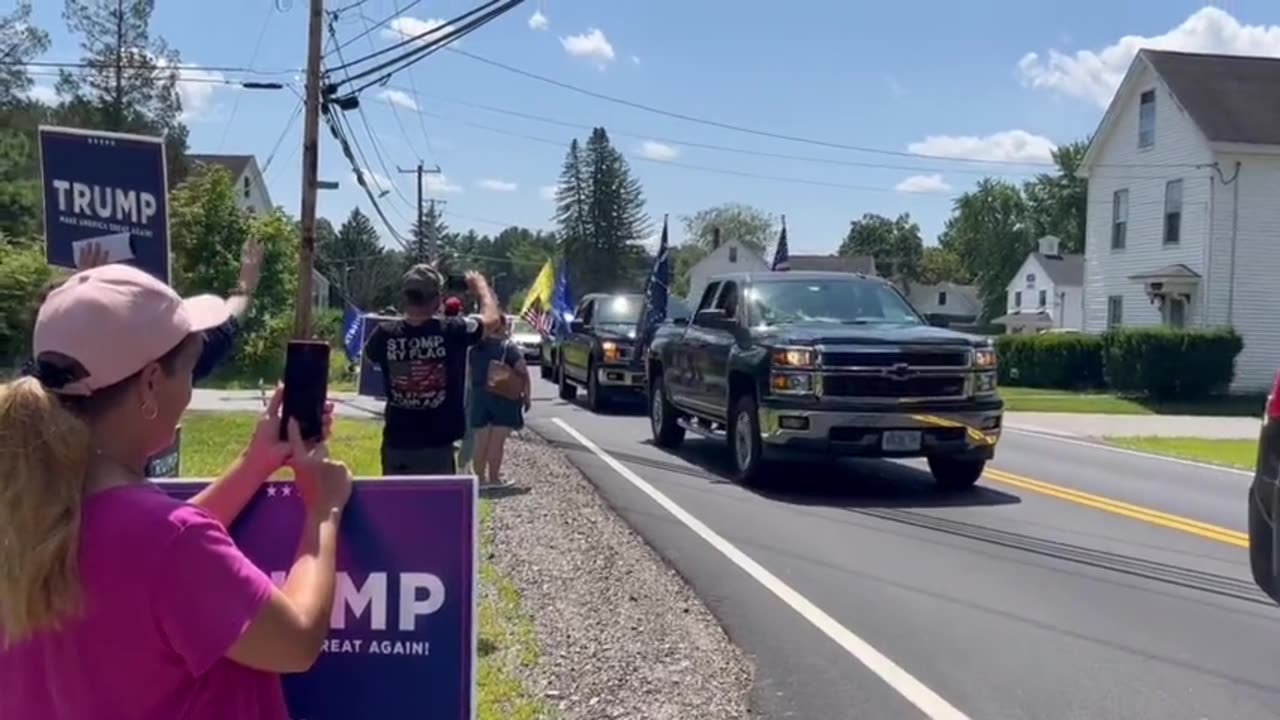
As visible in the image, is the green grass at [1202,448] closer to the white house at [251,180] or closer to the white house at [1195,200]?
the white house at [1195,200]

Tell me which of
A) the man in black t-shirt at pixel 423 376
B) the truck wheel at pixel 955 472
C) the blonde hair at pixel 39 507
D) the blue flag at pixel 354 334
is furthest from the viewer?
the blue flag at pixel 354 334

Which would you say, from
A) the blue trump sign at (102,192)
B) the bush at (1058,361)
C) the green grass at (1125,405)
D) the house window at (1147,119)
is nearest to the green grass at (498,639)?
the blue trump sign at (102,192)

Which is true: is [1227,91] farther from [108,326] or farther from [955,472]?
[108,326]

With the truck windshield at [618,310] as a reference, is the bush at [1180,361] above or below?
below

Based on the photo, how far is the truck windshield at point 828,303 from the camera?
41.6 feet

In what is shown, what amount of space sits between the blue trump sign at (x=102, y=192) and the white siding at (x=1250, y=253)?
31.6 metres

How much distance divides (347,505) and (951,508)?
29.5ft

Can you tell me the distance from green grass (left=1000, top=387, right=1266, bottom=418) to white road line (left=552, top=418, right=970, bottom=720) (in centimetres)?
1764

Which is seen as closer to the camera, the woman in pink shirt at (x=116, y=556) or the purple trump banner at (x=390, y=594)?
the woman in pink shirt at (x=116, y=556)

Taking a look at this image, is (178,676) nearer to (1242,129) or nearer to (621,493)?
(621,493)

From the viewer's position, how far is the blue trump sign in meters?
5.52

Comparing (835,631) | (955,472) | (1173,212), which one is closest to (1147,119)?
(1173,212)

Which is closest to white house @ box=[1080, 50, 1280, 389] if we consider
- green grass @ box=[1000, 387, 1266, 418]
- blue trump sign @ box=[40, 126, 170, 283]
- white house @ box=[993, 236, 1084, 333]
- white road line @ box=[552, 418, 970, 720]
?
green grass @ box=[1000, 387, 1266, 418]

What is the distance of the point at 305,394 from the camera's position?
2656 mm
